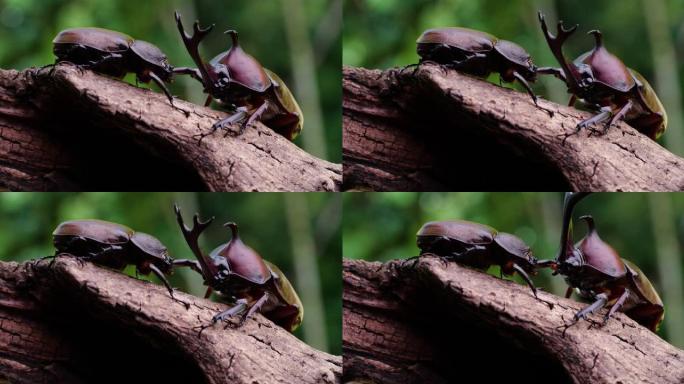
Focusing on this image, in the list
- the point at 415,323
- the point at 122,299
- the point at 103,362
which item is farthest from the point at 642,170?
the point at 103,362

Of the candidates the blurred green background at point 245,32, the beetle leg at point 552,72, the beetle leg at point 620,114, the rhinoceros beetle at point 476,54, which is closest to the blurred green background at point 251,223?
the blurred green background at point 245,32

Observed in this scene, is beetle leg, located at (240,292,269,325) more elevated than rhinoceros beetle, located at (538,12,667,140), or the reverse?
rhinoceros beetle, located at (538,12,667,140)

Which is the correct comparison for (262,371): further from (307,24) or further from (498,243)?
(307,24)

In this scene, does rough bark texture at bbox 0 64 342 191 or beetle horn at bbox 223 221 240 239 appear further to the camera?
beetle horn at bbox 223 221 240 239

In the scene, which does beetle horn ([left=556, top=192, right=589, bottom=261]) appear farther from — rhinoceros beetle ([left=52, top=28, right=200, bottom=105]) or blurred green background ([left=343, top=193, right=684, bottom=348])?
rhinoceros beetle ([left=52, top=28, right=200, bottom=105])

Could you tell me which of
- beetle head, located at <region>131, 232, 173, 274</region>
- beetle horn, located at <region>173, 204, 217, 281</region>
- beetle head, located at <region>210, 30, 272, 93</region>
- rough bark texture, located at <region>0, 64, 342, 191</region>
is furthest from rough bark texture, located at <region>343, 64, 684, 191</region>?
beetle head, located at <region>131, 232, 173, 274</region>

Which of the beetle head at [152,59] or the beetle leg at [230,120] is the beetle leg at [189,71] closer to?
the beetle head at [152,59]

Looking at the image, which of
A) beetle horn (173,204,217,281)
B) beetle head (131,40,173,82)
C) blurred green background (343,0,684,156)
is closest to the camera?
beetle horn (173,204,217,281)
